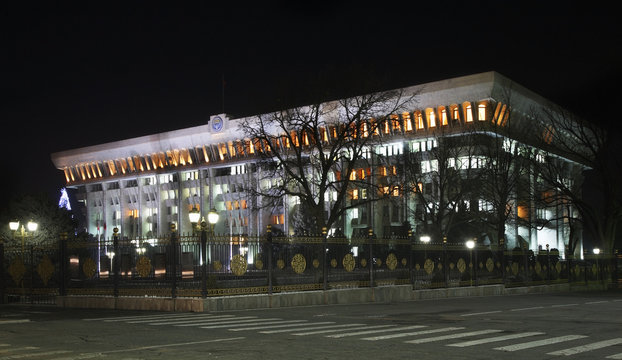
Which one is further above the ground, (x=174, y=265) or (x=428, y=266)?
(x=174, y=265)

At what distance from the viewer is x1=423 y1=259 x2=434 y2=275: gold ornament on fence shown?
3080 centimetres

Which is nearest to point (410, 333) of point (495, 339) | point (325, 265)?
point (495, 339)

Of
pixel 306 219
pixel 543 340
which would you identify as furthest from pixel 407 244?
pixel 306 219

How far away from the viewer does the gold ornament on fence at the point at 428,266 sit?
1212 inches

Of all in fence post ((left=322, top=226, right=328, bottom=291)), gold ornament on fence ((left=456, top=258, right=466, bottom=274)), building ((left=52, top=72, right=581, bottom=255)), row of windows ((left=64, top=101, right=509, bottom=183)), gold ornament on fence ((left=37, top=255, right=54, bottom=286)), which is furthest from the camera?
building ((left=52, top=72, right=581, bottom=255))

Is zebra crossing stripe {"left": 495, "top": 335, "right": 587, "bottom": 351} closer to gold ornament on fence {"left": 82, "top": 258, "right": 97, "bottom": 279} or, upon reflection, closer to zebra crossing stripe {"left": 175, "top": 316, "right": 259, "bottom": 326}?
zebra crossing stripe {"left": 175, "top": 316, "right": 259, "bottom": 326}

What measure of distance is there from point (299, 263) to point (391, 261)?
544cm

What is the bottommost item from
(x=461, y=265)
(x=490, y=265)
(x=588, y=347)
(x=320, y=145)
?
(x=588, y=347)

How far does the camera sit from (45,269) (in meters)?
25.6

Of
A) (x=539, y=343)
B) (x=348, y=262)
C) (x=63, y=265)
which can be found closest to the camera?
(x=539, y=343)

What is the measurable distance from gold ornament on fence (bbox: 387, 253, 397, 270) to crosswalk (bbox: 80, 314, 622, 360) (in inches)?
419

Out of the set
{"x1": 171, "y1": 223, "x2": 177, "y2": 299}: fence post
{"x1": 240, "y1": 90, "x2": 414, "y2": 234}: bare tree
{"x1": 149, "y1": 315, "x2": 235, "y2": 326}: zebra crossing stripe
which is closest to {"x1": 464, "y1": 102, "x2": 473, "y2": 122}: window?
{"x1": 240, "y1": 90, "x2": 414, "y2": 234}: bare tree

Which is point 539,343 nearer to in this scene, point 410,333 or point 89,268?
point 410,333

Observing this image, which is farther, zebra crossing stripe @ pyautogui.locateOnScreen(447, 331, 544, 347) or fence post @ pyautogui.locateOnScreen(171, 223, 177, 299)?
fence post @ pyautogui.locateOnScreen(171, 223, 177, 299)
